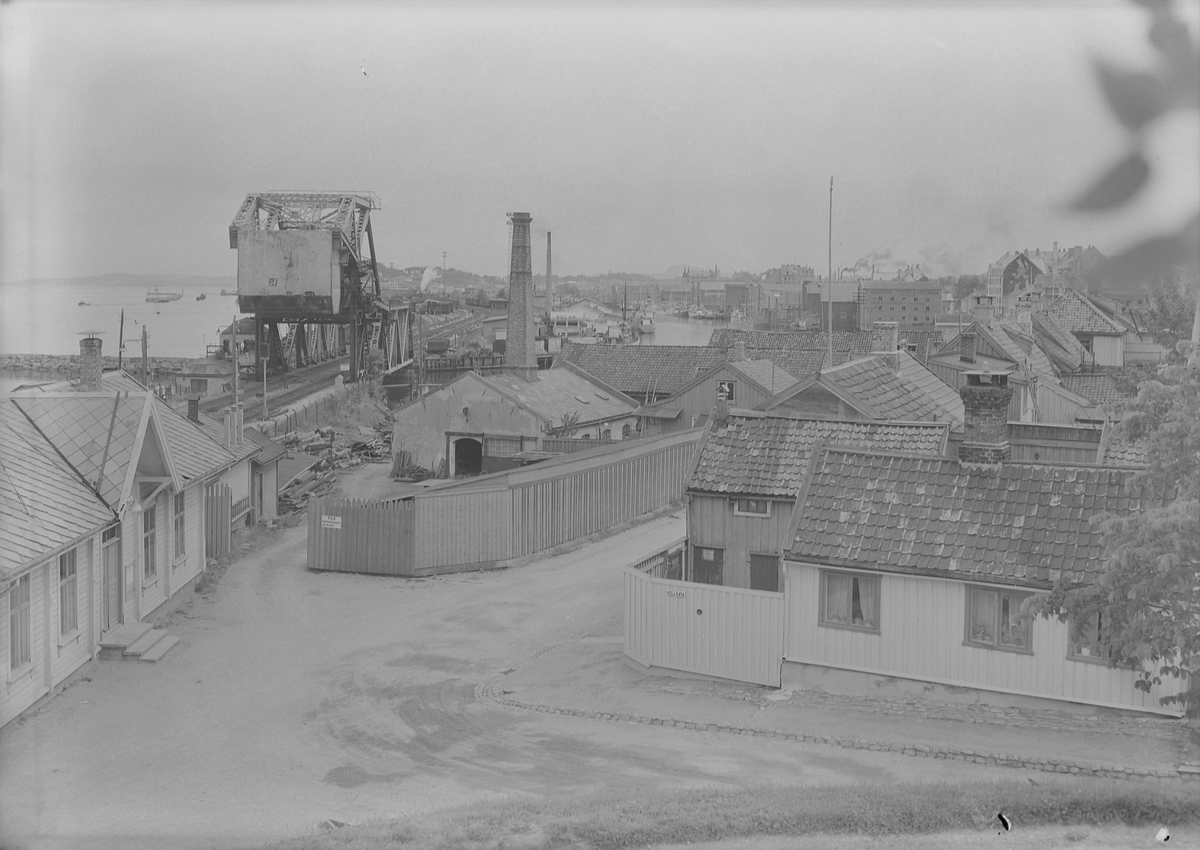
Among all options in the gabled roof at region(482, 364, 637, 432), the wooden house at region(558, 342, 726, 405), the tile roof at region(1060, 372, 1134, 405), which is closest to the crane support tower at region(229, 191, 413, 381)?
the wooden house at region(558, 342, 726, 405)

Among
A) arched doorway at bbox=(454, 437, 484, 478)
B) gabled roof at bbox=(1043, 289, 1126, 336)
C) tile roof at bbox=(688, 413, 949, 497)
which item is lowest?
arched doorway at bbox=(454, 437, 484, 478)

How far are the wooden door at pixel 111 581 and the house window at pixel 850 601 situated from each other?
38.4ft

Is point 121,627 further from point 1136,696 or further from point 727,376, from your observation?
point 727,376

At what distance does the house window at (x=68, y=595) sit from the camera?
59.1ft

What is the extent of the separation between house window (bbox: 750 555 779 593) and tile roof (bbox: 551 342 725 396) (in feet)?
107

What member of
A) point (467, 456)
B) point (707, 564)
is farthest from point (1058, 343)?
point (707, 564)

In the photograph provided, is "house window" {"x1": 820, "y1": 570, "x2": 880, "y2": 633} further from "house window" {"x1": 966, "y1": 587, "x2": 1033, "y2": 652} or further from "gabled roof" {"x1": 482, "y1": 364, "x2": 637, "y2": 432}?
"gabled roof" {"x1": 482, "y1": 364, "x2": 637, "y2": 432}

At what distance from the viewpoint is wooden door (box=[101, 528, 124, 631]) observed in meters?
20.1

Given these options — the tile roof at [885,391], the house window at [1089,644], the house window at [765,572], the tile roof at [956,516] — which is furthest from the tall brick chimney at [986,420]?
the tile roof at [885,391]

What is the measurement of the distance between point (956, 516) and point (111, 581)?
13848mm

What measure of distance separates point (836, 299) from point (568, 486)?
67.5 meters

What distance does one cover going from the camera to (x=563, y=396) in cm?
4494

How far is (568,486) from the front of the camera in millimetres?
30312

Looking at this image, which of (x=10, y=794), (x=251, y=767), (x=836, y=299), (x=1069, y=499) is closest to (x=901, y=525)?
(x=1069, y=499)
